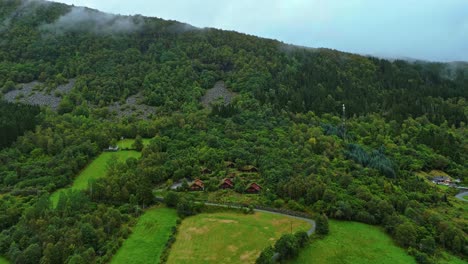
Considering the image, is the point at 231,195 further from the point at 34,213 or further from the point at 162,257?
the point at 34,213

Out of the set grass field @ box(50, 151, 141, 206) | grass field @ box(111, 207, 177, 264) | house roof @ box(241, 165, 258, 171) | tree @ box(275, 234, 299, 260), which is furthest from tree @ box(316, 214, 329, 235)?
grass field @ box(50, 151, 141, 206)

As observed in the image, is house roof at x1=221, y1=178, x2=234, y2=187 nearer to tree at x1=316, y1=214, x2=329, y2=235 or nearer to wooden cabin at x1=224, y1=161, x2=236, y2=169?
wooden cabin at x1=224, y1=161, x2=236, y2=169

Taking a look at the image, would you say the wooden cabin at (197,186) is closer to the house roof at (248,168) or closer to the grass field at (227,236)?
the grass field at (227,236)

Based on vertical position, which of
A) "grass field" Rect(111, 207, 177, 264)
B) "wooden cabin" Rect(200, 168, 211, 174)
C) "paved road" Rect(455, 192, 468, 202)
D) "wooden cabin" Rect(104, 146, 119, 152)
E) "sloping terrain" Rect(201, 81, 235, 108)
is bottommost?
"grass field" Rect(111, 207, 177, 264)

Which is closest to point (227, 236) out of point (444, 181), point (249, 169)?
point (249, 169)

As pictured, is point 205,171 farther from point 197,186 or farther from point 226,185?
point 226,185

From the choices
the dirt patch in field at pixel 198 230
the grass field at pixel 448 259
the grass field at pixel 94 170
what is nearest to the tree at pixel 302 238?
the dirt patch in field at pixel 198 230
